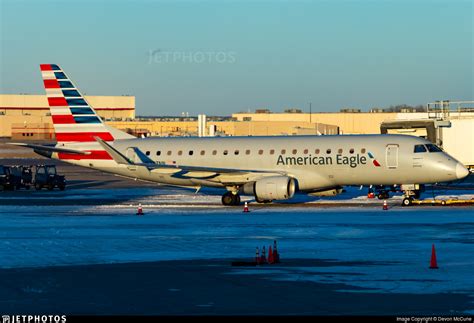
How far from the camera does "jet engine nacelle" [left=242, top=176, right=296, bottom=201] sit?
53.3 m

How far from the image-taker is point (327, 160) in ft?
179

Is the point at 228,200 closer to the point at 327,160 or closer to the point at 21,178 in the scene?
the point at 327,160

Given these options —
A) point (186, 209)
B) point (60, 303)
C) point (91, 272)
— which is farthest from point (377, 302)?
point (186, 209)

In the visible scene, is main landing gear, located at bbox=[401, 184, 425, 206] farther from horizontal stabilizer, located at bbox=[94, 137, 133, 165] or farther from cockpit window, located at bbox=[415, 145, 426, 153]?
horizontal stabilizer, located at bbox=[94, 137, 133, 165]

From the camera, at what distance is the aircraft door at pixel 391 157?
53.5 m

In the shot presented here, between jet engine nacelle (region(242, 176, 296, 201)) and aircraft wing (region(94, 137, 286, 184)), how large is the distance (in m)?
1.49

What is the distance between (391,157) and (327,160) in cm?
350

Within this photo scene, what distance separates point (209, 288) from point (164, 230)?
52.7ft

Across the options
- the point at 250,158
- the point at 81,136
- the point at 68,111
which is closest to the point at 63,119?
the point at 68,111

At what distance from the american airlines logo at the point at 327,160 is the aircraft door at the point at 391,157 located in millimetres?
590

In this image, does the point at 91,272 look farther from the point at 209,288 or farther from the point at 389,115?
the point at 389,115

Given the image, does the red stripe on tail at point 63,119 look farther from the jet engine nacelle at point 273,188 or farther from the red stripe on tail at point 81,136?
the jet engine nacelle at point 273,188

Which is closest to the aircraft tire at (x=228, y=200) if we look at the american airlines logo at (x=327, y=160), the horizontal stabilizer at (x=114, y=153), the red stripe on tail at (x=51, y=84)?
the american airlines logo at (x=327, y=160)

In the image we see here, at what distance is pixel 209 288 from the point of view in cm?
2544
